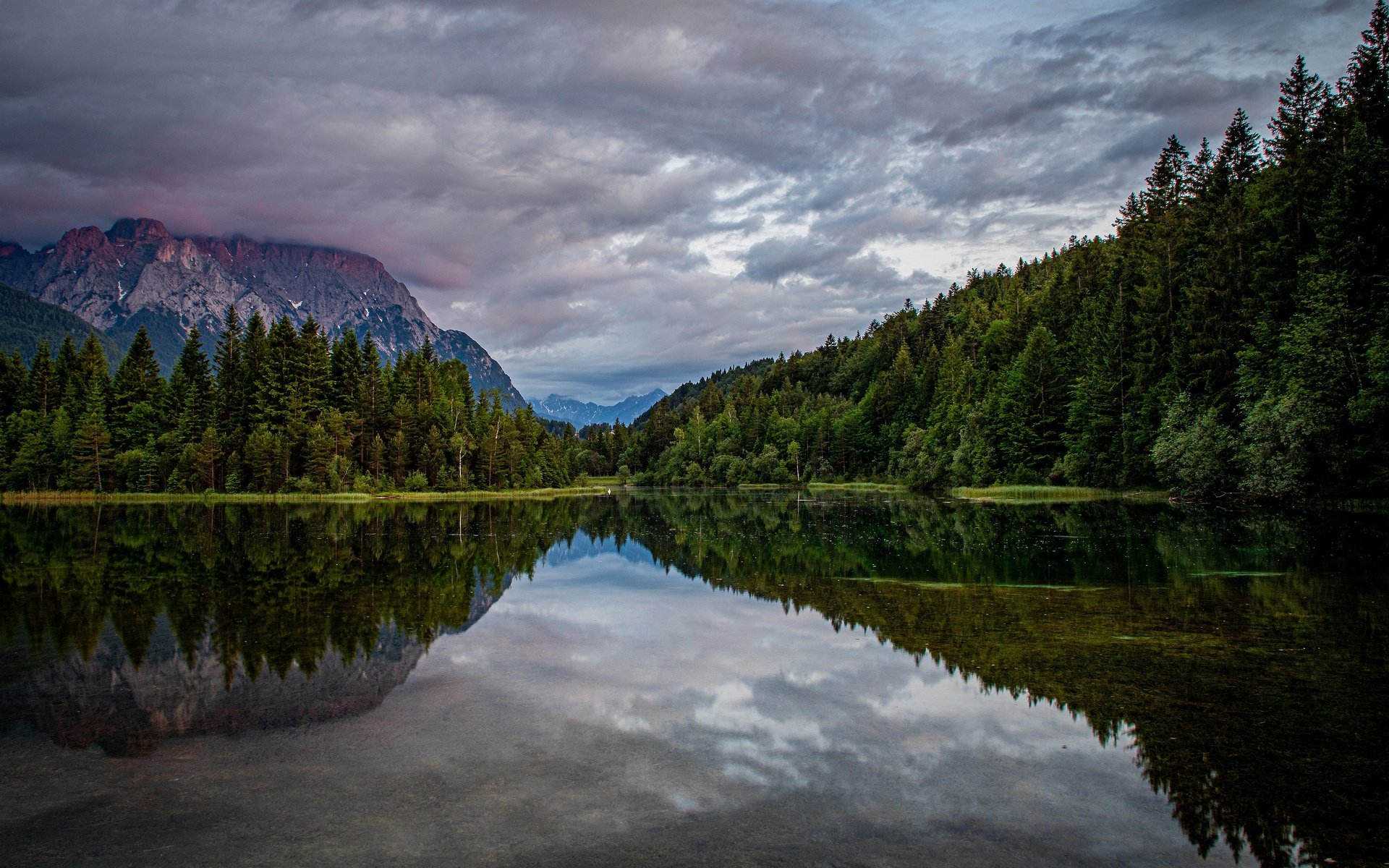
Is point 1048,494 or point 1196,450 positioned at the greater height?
point 1196,450

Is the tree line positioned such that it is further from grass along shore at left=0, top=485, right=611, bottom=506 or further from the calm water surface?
the calm water surface

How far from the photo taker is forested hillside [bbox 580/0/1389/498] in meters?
42.1

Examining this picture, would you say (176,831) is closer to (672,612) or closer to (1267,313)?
(672,612)

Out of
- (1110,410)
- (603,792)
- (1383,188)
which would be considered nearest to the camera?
(603,792)

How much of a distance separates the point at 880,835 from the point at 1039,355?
287 feet

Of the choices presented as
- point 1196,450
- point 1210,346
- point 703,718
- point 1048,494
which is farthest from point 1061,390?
point 703,718

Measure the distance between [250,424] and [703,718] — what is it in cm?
9415

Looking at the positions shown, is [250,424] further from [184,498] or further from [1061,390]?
[1061,390]

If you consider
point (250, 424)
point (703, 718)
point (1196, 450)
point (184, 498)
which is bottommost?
point (703, 718)

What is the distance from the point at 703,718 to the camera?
10.9m

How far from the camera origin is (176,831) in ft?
23.8

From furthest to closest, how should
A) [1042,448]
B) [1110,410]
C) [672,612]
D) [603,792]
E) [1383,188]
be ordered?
[1042,448], [1110,410], [1383,188], [672,612], [603,792]

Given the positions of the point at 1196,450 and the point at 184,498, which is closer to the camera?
the point at 1196,450

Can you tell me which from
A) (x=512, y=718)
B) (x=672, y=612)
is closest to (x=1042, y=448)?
(x=672, y=612)
